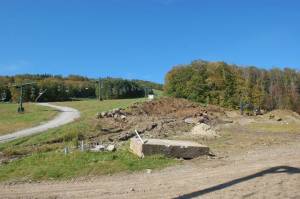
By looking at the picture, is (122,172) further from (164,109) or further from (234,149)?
(164,109)

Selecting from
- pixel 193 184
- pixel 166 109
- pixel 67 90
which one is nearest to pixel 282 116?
pixel 166 109

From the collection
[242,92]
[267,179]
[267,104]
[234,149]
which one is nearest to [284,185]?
[267,179]

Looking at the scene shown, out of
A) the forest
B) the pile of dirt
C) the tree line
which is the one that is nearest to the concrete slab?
the pile of dirt

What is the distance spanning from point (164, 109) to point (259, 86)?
47.1 meters

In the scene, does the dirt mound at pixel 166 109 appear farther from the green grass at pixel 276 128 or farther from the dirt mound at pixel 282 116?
the green grass at pixel 276 128

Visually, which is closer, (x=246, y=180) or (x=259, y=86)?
(x=246, y=180)

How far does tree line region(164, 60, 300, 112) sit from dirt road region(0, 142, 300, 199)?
55.2 meters

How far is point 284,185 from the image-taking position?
1094 cm

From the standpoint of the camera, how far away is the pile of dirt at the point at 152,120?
28.5 meters

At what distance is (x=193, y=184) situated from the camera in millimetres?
11547

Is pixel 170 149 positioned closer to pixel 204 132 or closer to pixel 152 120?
pixel 204 132

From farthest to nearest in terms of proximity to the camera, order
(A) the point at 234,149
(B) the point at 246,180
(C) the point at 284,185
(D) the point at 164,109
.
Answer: (D) the point at 164,109
(A) the point at 234,149
(B) the point at 246,180
(C) the point at 284,185

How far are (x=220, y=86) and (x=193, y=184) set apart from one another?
6617 cm

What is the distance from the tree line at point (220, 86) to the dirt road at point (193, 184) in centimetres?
5518
